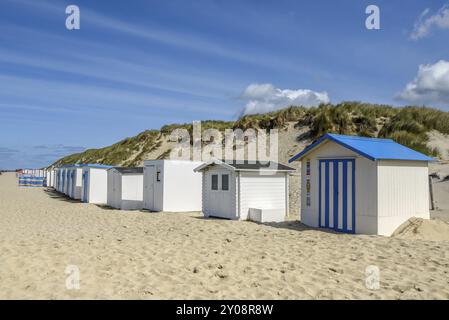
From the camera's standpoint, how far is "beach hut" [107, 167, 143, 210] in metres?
21.1

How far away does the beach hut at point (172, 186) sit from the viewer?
18.9 m

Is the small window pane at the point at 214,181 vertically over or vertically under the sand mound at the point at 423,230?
over

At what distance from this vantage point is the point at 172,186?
1908 cm

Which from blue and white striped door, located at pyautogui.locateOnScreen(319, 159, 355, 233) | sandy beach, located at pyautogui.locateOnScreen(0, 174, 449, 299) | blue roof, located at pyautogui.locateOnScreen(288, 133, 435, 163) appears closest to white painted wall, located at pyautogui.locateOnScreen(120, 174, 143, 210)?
sandy beach, located at pyautogui.locateOnScreen(0, 174, 449, 299)

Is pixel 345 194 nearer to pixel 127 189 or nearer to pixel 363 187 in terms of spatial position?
pixel 363 187

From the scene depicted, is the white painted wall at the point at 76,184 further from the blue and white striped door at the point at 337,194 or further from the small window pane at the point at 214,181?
the blue and white striped door at the point at 337,194

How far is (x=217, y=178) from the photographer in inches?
662

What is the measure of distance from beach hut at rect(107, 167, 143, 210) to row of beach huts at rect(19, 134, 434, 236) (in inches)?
52.3

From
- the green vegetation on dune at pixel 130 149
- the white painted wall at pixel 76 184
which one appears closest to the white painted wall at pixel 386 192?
the white painted wall at pixel 76 184

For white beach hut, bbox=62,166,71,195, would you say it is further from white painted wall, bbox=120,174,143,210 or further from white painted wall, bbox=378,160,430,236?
white painted wall, bbox=378,160,430,236

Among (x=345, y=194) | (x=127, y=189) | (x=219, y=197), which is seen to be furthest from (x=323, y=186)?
(x=127, y=189)

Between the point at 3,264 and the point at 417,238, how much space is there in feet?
31.2

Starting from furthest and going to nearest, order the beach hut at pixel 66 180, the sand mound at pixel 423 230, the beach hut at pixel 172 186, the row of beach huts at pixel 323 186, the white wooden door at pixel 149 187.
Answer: the beach hut at pixel 66 180 → the white wooden door at pixel 149 187 → the beach hut at pixel 172 186 → the row of beach huts at pixel 323 186 → the sand mound at pixel 423 230
